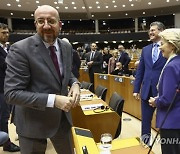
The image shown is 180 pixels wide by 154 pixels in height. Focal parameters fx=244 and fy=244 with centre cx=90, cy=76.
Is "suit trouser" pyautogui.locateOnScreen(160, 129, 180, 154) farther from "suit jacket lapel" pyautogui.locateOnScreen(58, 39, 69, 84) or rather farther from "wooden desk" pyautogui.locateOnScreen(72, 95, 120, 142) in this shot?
"wooden desk" pyautogui.locateOnScreen(72, 95, 120, 142)

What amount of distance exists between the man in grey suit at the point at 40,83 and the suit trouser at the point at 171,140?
Result: 2.54 ft

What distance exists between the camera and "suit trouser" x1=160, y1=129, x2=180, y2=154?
6.06 ft

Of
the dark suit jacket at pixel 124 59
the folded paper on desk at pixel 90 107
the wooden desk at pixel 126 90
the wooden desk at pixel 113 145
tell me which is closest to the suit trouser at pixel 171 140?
the wooden desk at pixel 113 145

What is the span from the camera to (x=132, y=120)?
4957 millimetres

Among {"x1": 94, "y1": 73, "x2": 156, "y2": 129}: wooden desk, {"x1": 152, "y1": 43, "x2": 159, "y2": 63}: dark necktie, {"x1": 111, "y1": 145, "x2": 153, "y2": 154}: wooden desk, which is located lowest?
{"x1": 94, "y1": 73, "x2": 156, "y2": 129}: wooden desk

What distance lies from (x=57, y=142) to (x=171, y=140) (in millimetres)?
862

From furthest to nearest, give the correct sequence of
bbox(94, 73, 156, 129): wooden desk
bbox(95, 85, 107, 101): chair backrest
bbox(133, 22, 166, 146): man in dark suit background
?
bbox(94, 73, 156, 129): wooden desk, bbox(95, 85, 107, 101): chair backrest, bbox(133, 22, 166, 146): man in dark suit background

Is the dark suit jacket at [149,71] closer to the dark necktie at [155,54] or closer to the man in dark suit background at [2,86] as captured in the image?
the dark necktie at [155,54]

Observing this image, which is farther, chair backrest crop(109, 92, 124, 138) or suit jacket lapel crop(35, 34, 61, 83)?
chair backrest crop(109, 92, 124, 138)

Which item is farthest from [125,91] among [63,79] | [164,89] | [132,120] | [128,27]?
[128,27]

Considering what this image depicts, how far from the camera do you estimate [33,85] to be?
149cm

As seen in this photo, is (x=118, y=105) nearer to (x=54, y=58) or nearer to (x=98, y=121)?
(x=98, y=121)

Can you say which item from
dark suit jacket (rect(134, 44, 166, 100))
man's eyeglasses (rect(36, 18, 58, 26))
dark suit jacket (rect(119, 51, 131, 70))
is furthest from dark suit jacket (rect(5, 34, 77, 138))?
dark suit jacket (rect(119, 51, 131, 70))

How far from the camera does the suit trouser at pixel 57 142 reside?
1.58 meters
